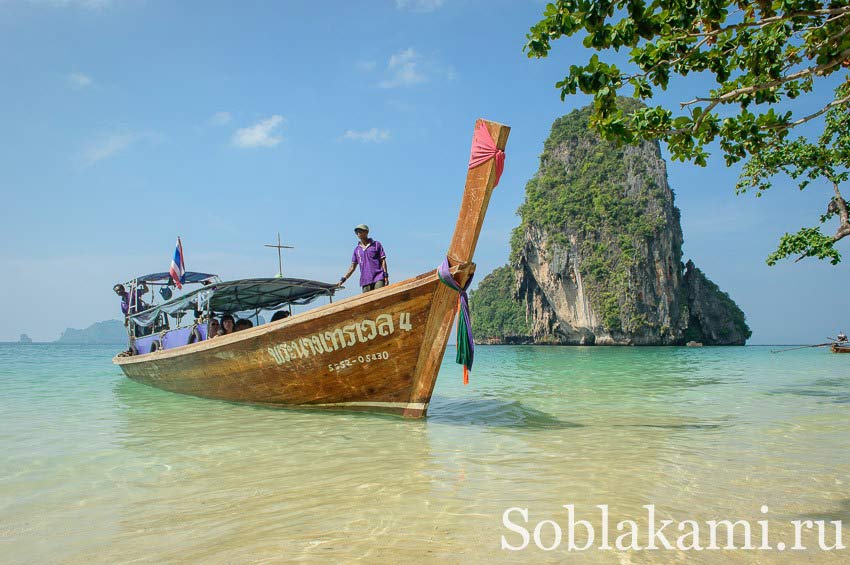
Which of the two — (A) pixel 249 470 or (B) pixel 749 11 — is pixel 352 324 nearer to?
(A) pixel 249 470

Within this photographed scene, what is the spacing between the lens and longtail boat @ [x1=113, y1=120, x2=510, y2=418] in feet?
16.8

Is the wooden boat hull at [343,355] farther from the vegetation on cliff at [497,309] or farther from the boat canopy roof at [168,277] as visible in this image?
the vegetation on cliff at [497,309]

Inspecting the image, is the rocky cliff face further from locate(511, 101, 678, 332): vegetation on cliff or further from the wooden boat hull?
the wooden boat hull

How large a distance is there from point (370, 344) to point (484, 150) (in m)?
2.30

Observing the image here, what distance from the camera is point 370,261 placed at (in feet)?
20.1

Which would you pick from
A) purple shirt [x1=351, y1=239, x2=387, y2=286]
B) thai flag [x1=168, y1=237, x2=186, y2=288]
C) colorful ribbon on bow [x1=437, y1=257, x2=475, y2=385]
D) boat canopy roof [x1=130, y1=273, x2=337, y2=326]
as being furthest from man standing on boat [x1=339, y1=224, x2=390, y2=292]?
thai flag [x1=168, y1=237, x2=186, y2=288]

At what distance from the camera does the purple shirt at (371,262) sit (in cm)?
612

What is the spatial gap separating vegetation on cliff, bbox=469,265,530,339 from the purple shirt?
61865 mm

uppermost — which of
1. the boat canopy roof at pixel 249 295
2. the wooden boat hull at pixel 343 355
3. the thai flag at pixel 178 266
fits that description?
the thai flag at pixel 178 266

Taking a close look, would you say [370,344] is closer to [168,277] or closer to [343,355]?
[343,355]

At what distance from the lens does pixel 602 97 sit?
343 centimetres

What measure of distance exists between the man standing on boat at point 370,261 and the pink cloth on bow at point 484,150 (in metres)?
1.67

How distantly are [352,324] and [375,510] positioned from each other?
292cm

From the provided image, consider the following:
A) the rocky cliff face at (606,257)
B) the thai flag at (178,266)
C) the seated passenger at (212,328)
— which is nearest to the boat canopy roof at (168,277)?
the thai flag at (178,266)
